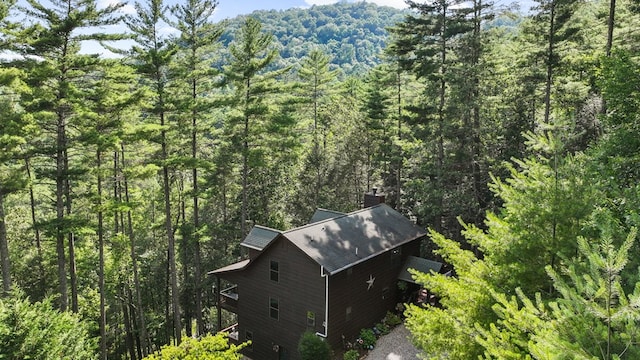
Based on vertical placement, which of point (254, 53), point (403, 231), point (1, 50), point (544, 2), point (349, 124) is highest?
point (544, 2)

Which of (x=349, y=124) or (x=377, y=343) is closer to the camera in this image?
(x=377, y=343)

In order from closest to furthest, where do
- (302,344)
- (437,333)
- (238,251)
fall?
(437,333) → (302,344) → (238,251)

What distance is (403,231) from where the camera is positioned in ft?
71.8

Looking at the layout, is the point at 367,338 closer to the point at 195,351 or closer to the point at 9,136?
the point at 195,351

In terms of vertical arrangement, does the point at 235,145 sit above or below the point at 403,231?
above

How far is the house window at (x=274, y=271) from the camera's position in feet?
60.8

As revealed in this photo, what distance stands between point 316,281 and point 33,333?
385 inches

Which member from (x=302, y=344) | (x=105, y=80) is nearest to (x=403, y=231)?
(x=302, y=344)

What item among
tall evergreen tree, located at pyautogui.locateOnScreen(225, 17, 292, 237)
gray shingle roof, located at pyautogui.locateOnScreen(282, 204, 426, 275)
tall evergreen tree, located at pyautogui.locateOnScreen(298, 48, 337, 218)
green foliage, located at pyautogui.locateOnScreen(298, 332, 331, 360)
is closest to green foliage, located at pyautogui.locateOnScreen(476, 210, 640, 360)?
gray shingle roof, located at pyautogui.locateOnScreen(282, 204, 426, 275)

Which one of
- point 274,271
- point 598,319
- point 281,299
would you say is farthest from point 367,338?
point 598,319

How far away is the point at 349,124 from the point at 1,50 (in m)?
24.7

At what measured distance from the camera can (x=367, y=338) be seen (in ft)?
60.6

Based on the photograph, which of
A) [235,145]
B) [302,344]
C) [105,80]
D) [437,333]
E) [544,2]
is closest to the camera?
[437,333]

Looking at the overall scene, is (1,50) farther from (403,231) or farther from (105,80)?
(403,231)
